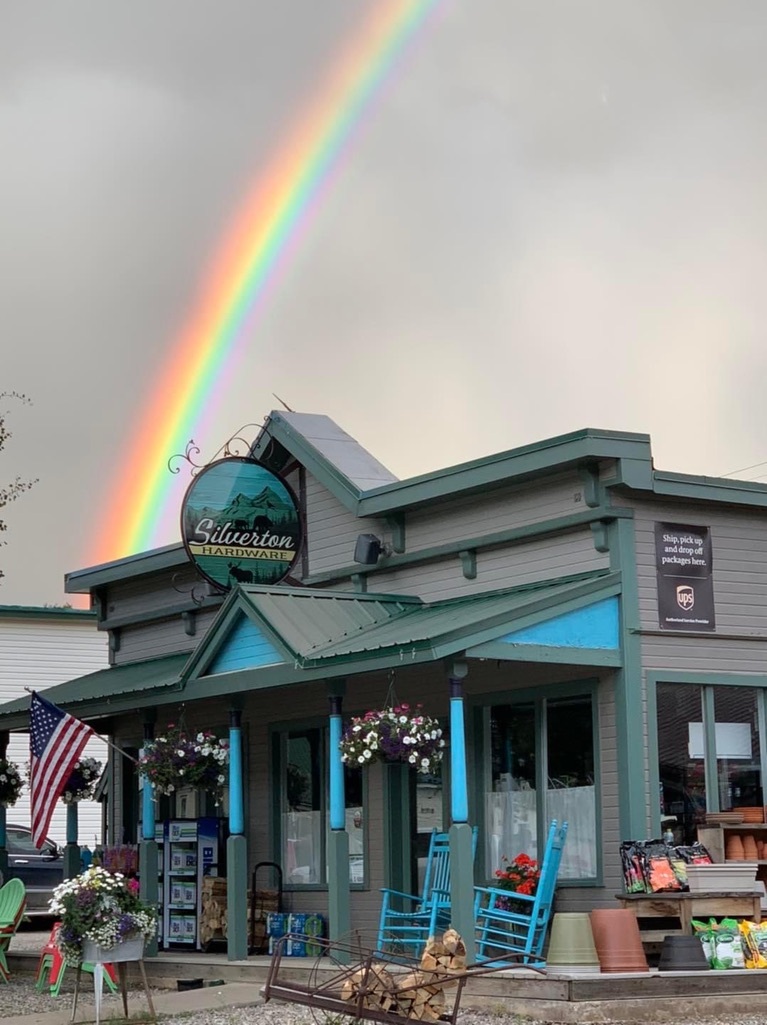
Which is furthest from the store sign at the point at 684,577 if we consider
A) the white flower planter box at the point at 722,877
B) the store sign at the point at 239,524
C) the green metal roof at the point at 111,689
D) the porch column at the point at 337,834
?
the green metal roof at the point at 111,689

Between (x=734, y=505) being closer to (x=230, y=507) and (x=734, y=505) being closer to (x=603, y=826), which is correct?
(x=603, y=826)

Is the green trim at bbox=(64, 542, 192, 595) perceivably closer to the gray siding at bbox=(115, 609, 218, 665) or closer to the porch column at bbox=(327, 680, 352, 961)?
the gray siding at bbox=(115, 609, 218, 665)

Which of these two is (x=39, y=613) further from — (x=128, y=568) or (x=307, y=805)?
(x=307, y=805)

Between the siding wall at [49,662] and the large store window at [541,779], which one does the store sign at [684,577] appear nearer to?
the large store window at [541,779]

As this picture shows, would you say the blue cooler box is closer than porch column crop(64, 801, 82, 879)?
Yes

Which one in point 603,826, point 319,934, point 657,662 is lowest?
point 319,934

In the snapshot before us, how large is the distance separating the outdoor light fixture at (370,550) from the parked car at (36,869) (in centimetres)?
1282

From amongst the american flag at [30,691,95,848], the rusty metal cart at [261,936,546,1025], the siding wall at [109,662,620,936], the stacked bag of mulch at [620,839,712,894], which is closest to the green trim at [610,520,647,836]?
the siding wall at [109,662,620,936]

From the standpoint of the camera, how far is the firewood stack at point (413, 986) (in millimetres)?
10164

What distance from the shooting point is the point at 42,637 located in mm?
38062

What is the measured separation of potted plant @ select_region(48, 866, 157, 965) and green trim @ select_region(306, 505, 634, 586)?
5163 millimetres

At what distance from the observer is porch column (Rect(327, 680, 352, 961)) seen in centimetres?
1453

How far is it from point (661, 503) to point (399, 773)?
13.9 feet

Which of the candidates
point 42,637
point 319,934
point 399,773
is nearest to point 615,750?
point 399,773
